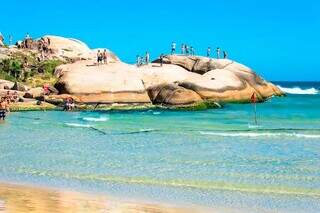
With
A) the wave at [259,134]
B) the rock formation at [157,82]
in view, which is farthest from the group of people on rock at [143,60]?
the wave at [259,134]

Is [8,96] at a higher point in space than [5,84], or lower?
lower

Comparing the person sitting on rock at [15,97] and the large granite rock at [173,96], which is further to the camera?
the large granite rock at [173,96]

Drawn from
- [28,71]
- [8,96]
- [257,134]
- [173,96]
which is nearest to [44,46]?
[28,71]

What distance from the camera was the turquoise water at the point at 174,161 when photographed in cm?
Result: 1449

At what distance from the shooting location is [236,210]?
12664 mm

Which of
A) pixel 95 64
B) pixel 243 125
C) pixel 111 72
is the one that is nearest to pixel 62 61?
pixel 95 64

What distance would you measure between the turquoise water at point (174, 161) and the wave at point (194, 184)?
2 cm

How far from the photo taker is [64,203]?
1280cm

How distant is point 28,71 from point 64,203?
45196 millimetres

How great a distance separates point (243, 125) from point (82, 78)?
17988mm

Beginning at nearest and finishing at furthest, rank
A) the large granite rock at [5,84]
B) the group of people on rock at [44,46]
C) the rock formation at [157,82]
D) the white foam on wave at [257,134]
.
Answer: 1. the white foam on wave at [257,134]
2. the rock formation at [157,82]
3. the large granite rock at [5,84]
4. the group of people on rock at [44,46]

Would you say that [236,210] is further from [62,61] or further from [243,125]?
[62,61]

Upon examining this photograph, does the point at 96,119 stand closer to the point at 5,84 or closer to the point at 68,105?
the point at 68,105

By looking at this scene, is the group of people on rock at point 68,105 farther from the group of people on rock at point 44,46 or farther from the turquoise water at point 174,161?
the group of people on rock at point 44,46
